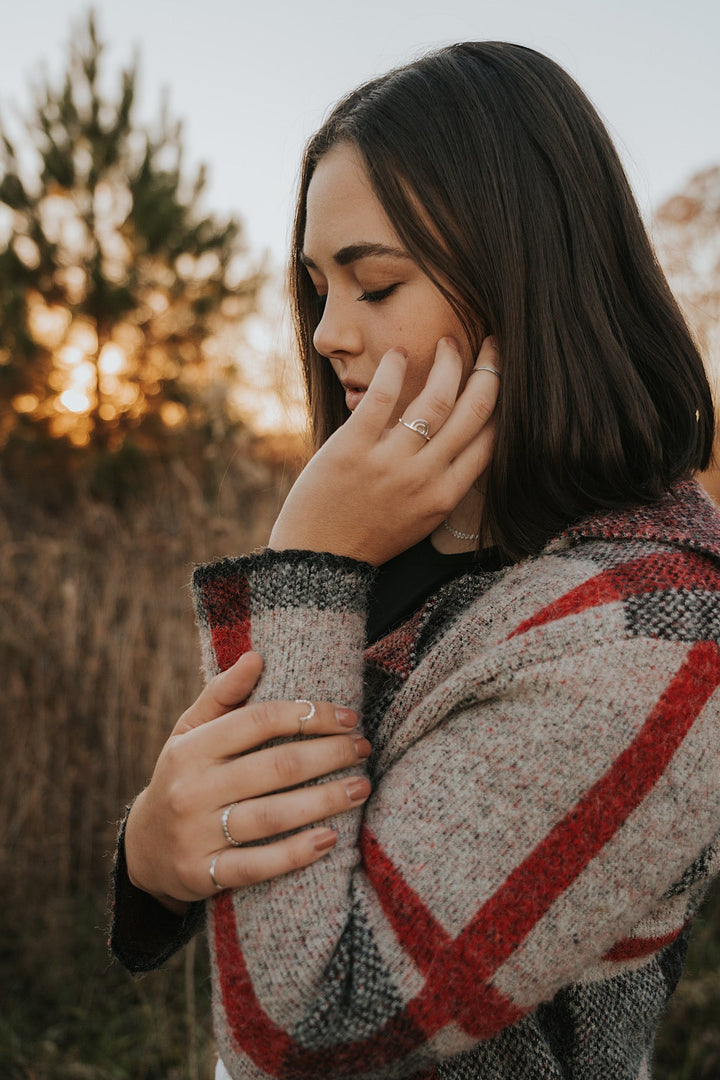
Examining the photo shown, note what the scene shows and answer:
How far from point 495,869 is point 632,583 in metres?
0.33

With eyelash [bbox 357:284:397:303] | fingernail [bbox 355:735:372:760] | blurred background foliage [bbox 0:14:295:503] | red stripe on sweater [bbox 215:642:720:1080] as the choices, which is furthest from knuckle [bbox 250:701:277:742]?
blurred background foliage [bbox 0:14:295:503]

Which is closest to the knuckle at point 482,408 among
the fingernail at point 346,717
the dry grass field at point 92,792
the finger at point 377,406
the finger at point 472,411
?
the finger at point 472,411

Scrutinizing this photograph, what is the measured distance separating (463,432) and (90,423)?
944 cm

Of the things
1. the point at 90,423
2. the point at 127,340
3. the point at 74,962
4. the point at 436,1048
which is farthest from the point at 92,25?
the point at 436,1048

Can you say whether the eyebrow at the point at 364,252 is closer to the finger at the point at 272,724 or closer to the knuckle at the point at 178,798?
the finger at the point at 272,724

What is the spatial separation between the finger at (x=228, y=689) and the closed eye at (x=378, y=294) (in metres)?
0.55

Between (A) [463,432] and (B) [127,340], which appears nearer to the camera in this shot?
(A) [463,432]

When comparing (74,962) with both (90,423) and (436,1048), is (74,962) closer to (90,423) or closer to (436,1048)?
(436,1048)

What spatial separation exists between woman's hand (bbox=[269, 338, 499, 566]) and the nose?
106mm

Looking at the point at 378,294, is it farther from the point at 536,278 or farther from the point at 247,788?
the point at 247,788

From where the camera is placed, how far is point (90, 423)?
387 inches

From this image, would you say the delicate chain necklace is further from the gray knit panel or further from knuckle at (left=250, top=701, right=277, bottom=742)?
the gray knit panel

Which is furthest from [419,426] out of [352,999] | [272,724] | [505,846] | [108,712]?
[108,712]

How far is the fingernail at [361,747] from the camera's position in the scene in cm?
96
